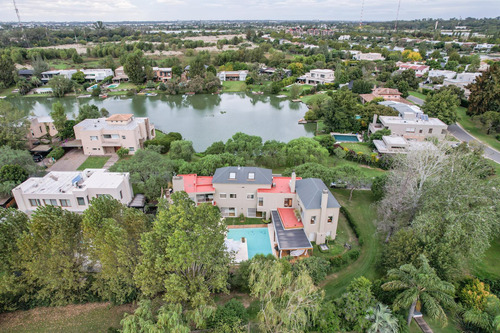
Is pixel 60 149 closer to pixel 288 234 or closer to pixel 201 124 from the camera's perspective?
pixel 201 124

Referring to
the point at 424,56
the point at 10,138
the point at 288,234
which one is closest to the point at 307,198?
the point at 288,234

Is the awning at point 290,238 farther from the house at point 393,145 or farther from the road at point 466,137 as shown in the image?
the road at point 466,137

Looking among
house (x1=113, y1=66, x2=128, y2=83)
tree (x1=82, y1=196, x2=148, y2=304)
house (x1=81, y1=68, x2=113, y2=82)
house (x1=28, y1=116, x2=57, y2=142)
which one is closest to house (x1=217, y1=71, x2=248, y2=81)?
house (x1=113, y1=66, x2=128, y2=83)

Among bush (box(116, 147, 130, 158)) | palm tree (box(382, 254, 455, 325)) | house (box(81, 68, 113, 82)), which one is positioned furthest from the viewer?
house (box(81, 68, 113, 82))

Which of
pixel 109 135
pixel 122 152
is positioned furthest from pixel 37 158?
pixel 122 152

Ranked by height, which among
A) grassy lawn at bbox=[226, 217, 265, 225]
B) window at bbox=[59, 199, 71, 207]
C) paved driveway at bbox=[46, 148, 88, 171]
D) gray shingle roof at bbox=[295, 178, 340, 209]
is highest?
gray shingle roof at bbox=[295, 178, 340, 209]

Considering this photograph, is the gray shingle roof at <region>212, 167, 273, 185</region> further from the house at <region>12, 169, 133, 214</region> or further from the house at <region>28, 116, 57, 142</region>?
the house at <region>28, 116, 57, 142</region>

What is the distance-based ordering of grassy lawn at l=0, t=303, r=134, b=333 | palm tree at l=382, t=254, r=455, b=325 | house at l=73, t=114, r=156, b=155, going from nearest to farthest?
palm tree at l=382, t=254, r=455, b=325, grassy lawn at l=0, t=303, r=134, b=333, house at l=73, t=114, r=156, b=155
